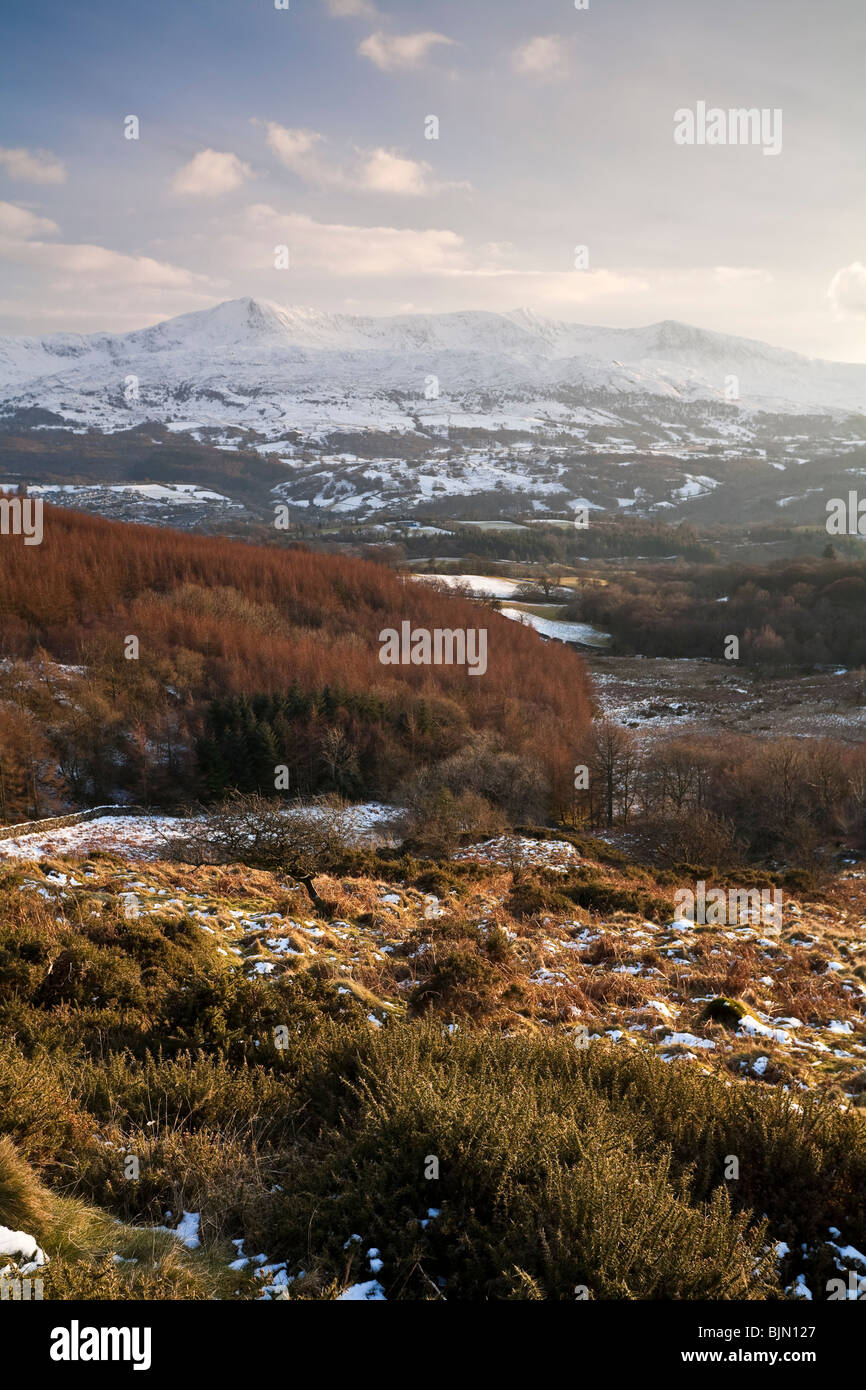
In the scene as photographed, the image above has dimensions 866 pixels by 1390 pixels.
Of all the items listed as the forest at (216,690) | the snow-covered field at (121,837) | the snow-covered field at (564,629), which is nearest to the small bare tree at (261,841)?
the snow-covered field at (121,837)

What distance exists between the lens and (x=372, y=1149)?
18.0 ft

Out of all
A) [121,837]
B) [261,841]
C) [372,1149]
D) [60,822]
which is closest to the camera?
[372,1149]

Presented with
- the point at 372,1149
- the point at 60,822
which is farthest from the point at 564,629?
the point at 372,1149

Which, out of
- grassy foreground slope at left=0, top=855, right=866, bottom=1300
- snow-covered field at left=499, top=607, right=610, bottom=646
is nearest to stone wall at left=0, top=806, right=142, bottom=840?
grassy foreground slope at left=0, top=855, right=866, bottom=1300

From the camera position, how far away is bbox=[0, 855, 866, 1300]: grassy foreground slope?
440cm

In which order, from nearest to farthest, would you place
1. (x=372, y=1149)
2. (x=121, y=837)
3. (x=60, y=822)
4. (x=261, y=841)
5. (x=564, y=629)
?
(x=372, y=1149)
(x=261, y=841)
(x=121, y=837)
(x=60, y=822)
(x=564, y=629)

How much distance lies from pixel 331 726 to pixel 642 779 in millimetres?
19688

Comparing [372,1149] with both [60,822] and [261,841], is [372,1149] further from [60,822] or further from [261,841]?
[60,822]

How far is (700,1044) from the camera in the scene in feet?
32.8

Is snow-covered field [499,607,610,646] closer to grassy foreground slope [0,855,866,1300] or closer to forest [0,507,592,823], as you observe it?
forest [0,507,592,823]

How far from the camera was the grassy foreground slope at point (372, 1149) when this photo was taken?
4398 mm

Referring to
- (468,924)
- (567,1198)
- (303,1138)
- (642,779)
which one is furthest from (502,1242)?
(642,779)

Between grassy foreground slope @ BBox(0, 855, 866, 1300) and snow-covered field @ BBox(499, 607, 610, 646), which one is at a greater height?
snow-covered field @ BBox(499, 607, 610, 646)

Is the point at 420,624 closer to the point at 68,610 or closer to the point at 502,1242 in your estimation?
the point at 68,610
